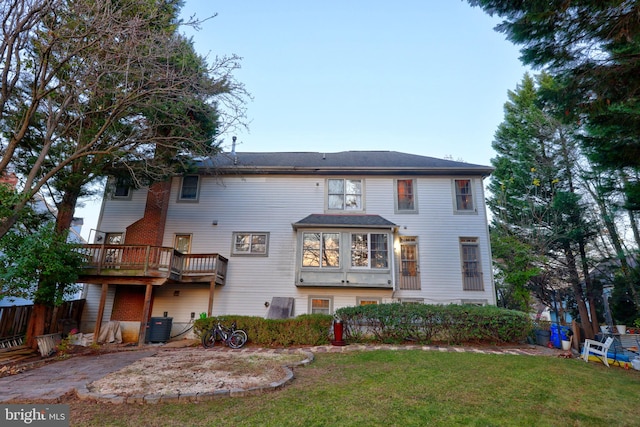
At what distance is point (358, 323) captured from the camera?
32.4 feet

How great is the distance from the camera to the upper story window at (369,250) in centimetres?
1270

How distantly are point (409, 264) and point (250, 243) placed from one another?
7.12 metres

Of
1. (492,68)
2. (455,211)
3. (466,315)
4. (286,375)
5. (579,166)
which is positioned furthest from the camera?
(579,166)

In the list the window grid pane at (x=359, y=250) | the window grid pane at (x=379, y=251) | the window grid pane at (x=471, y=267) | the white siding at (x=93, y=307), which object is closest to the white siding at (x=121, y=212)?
the white siding at (x=93, y=307)

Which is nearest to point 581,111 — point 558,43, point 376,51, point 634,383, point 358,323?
point 558,43

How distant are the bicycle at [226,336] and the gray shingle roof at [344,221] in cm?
501

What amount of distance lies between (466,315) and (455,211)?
5.45 metres

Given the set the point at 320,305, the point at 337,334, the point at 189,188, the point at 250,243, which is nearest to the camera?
the point at 337,334

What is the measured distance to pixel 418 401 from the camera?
437cm

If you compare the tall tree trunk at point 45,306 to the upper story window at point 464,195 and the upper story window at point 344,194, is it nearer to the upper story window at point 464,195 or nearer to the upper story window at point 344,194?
the upper story window at point 344,194

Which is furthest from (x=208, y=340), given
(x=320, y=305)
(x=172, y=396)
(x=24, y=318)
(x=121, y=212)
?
(x=121, y=212)

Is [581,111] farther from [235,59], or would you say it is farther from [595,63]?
[235,59]

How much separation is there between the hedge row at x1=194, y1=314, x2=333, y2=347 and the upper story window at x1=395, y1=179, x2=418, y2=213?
6448 millimetres

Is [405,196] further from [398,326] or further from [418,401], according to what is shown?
[418,401]
